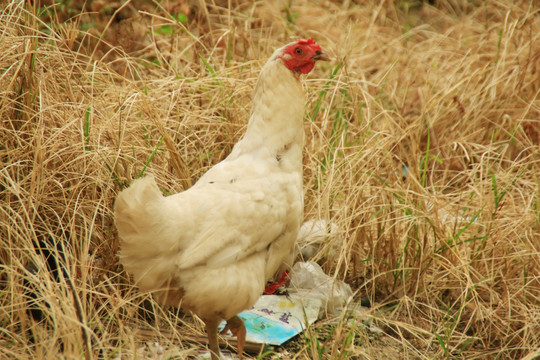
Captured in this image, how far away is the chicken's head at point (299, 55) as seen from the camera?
2805mm

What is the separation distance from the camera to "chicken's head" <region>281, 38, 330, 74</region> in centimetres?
280

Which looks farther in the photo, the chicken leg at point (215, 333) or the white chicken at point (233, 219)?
the chicken leg at point (215, 333)

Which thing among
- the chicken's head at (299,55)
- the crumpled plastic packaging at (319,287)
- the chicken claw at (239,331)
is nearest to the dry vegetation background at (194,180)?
the crumpled plastic packaging at (319,287)

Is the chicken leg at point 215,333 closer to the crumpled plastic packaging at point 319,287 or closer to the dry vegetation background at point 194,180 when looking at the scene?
the dry vegetation background at point 194,180

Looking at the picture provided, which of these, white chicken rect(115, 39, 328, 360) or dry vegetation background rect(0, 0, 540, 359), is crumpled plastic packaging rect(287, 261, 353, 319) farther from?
white chicken rect(115, 39, 328, 360)

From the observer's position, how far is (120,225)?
2.41m

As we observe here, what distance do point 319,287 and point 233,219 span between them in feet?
3.27

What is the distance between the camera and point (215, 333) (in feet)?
9.09

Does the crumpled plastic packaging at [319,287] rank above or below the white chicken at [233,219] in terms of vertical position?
below

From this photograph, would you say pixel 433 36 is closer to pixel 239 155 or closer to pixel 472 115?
pixel 472 115

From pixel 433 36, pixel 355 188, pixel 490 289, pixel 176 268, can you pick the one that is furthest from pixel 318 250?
pixel 433 36

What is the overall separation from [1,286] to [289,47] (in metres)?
1.68

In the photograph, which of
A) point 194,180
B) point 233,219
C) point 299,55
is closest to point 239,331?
point 233,219

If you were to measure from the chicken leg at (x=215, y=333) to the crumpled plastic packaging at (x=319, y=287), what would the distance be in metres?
0.48
